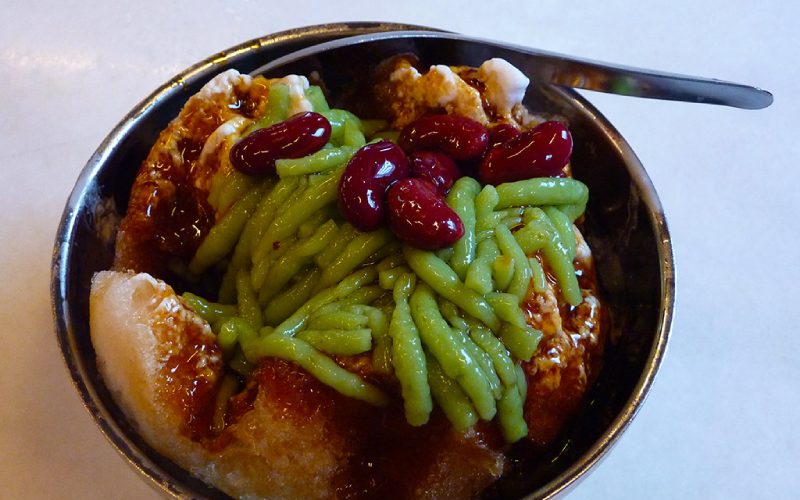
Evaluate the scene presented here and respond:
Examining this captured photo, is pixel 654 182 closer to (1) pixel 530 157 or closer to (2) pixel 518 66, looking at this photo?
(2) pixel 518 66

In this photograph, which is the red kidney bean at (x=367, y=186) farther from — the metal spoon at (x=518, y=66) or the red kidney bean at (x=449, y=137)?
the metal spoon at (x=518, y=66)

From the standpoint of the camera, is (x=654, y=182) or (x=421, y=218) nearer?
(x=421, y=218)

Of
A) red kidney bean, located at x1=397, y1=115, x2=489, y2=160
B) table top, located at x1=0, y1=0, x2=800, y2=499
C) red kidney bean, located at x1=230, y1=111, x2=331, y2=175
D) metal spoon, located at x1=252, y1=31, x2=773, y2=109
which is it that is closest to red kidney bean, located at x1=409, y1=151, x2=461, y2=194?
red kidney bean, located at x1=397, y1=115, x2=489, y2=160

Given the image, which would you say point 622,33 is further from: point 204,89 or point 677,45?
point 204,89

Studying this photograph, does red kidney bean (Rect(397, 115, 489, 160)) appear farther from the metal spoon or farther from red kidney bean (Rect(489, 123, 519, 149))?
the metal spoon

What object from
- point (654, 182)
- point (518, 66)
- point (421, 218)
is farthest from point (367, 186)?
point (654, 182)

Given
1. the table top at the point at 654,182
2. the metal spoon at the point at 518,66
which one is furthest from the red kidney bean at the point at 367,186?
the table top at the point at 654,182
